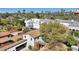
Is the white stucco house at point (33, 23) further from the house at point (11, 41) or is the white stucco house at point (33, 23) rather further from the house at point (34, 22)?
the house at point (11, 41)

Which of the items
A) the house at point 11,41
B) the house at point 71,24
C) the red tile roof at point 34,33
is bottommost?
the house at point 11,41

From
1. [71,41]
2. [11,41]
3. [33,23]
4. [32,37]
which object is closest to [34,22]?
[33,23]

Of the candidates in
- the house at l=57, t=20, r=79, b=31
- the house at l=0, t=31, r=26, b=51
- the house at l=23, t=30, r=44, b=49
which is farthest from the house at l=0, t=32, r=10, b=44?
the house at l=57, t=20, r=79, b=31

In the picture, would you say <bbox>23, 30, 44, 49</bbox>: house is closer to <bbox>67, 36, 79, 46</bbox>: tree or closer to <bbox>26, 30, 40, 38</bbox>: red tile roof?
<bbox>26, 30, 40, 38</bbox>: red tile roof

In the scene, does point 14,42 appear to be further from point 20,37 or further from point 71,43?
point 71,43

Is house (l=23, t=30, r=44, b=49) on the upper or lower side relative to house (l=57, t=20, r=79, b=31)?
lower

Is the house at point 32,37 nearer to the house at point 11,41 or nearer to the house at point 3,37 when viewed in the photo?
the house at point 11,41

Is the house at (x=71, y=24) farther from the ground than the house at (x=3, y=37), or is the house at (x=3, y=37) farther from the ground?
the house at (x=71, y=24)

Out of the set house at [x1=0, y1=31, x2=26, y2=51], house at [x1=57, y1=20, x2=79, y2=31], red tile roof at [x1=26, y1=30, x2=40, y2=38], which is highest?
house at [x1=57, y1=20, x2=79, y2=31]

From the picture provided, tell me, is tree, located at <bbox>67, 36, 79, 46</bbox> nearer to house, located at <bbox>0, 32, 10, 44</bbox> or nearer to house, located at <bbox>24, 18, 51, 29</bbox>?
house, located at <bbox>24, 18, 51, 29</bbox>

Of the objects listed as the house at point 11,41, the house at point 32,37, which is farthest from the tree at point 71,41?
the house at point 11,41
